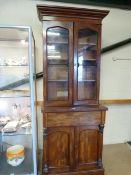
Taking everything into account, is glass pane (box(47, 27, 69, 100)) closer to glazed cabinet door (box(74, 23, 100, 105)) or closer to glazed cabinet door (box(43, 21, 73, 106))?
glazed cabinet door (box(43, 21, 73, 106))

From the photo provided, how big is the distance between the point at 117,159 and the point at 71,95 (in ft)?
4.46

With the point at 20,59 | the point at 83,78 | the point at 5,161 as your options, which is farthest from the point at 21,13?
the point at 5,161

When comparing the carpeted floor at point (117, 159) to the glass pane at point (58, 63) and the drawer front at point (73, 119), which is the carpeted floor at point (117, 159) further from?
the glass pane at point (58, 63)

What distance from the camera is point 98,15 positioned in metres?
2.13

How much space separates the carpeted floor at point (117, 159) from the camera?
2.39 m

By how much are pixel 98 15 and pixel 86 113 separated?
1.24 m

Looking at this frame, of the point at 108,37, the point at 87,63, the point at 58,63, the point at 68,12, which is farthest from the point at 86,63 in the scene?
the point at 108,37

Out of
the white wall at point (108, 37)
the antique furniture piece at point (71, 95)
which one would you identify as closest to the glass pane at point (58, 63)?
the antique furniture piece at point (71, 95)

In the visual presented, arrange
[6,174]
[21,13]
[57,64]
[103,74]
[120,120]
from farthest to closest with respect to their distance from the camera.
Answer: [120,120] < [103,74] < [21,13] < [57,64] < [6,174]

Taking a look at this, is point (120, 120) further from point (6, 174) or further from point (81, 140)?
point (6, 174)

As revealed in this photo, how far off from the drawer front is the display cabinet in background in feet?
0.81

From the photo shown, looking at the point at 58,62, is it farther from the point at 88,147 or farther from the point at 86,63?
the point at 88,147

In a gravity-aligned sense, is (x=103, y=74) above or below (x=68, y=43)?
below

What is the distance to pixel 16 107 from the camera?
2.38 metres
